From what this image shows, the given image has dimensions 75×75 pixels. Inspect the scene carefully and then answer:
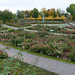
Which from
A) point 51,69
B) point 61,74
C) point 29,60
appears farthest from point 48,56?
point 61,74

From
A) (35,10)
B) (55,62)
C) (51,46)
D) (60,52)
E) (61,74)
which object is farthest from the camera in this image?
(35,10)

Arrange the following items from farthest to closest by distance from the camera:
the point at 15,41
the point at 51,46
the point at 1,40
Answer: the point at 1,40, the point at 15,41, the point at 51,46

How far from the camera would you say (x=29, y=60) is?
A: 627 cm

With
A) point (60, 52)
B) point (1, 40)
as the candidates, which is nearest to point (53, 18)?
point (1, 40)

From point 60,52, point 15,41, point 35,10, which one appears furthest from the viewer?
point 35,10

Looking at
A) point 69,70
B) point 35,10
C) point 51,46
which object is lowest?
point 69,70

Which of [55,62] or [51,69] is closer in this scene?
[51,69]

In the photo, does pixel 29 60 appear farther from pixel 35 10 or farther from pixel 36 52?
pixel 35 10

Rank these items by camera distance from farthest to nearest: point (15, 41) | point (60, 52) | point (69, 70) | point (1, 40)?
point (1, 40) → point (15, 41) → point (60, 52) → point (69, 70)

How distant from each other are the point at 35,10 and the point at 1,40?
37.1 m

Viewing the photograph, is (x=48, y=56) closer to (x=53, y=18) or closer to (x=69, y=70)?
(x=69, y=70)

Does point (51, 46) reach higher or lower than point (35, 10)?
lower

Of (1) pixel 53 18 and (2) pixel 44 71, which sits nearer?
(2) pixel 44 71

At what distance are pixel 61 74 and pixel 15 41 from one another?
17.8 feet
